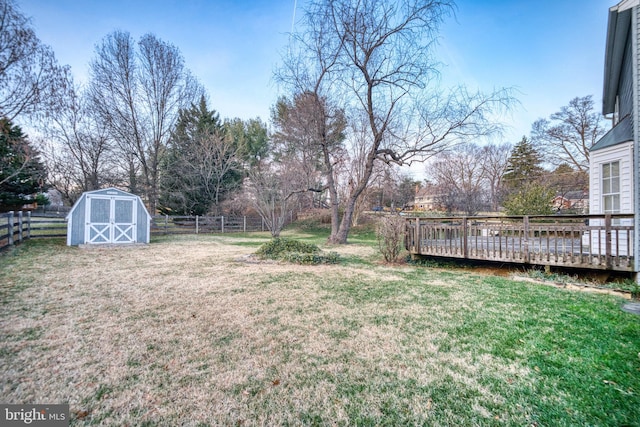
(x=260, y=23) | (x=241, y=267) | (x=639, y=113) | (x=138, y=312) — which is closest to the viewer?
Result: (x=138, y=312)

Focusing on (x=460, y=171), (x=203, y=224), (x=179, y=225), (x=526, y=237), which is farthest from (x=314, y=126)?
(x=460, y=171)

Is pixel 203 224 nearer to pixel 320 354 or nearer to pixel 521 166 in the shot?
pixel 320 354

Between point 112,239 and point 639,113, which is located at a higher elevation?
point 639,113

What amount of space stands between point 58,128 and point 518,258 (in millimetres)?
21903

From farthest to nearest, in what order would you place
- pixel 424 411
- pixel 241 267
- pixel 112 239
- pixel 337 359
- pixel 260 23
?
pixel 112 239 < pixel 260 23 < pixel 241 267 < pixel 337 359 < pixel 424 411

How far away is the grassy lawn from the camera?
1730mm

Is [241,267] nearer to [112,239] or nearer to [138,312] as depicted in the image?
[138,312]

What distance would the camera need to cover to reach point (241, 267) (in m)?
6.43

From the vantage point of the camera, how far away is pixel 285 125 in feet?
48.1

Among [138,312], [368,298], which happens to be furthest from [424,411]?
[138,312]

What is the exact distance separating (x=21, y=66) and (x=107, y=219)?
221 inches

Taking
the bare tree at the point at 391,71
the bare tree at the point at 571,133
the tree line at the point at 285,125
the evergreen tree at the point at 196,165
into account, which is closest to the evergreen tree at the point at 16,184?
the tree line at the point at 285,125

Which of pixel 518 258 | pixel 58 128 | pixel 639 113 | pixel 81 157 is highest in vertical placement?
pixel 58 128

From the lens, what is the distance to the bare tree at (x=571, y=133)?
681 inches
